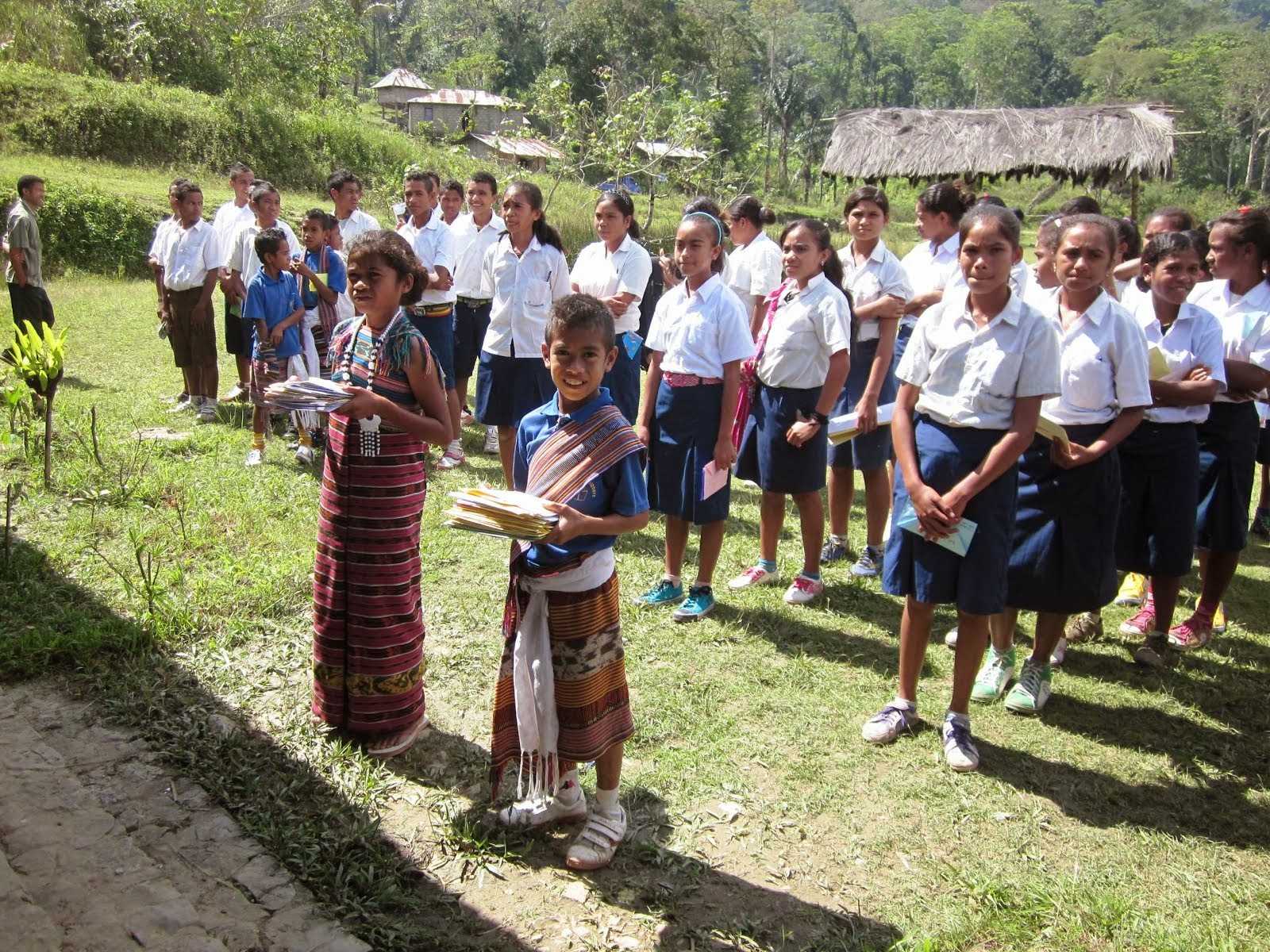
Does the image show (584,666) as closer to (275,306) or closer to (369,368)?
(369,368)

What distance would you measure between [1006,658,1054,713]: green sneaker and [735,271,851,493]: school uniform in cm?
129

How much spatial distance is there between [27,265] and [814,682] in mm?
7746

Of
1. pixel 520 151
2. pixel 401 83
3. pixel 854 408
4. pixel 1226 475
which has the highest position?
pixel 401 83

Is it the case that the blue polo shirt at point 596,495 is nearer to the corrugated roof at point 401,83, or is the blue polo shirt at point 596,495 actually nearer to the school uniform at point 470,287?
the school uniform at point 470,287

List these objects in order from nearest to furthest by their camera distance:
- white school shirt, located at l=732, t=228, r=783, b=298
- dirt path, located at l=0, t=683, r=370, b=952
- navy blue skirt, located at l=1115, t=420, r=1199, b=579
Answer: dirt path, located at l=0, t=683, r=370, b=952 < navy blue skirt, located at l=1115, t=420, r=1199, b=579 < white school shirt, located at l=732, t=228, r=783, b=298

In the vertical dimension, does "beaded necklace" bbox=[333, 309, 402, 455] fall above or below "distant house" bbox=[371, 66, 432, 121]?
below

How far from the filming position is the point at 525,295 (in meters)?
5.91

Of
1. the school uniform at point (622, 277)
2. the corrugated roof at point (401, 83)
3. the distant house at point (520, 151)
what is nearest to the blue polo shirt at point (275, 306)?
the school uniform at point (622, 277)

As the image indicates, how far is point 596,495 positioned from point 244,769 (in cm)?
157

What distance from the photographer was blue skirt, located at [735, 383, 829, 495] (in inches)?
191

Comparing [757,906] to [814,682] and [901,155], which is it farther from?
[901,155]

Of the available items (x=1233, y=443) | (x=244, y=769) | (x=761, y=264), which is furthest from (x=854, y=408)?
(x=244, y=769)

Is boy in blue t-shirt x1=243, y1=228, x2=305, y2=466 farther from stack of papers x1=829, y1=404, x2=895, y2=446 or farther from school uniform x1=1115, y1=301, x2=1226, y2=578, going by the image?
school uniform x1=1115, y1=301, x2=1226, y2=578

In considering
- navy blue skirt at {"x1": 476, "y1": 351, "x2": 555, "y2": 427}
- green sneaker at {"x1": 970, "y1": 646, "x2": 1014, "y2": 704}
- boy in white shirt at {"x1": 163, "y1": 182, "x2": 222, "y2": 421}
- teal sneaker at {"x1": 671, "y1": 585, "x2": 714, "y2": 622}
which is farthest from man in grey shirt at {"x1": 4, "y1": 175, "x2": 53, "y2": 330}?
green sneaker at {"x1": 970, "y1": 646, "x2": 1014, "y2": 704}
